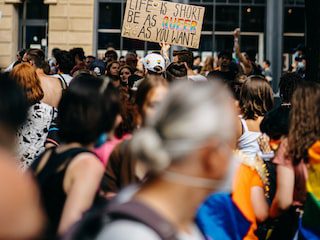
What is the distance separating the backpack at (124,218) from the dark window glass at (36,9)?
850 inches

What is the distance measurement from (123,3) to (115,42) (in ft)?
3.92

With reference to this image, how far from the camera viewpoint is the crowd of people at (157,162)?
2.25 meters

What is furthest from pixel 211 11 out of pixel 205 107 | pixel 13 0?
pixel 205 107

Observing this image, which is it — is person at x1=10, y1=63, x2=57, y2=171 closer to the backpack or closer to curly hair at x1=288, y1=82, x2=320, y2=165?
curly hair at x1=288, y1=82, x2=320, y2=165

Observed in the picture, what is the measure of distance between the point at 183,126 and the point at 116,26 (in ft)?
68.5

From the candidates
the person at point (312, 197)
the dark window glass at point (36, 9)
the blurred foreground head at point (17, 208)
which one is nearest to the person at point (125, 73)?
the person at point (312, 197)

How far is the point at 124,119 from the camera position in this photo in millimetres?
4840

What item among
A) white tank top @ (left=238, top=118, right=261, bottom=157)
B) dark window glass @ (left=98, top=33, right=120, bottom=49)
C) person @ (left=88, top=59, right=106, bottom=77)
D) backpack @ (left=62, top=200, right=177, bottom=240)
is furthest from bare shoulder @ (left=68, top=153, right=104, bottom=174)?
dark window glass @ (left=98, top=33, right=120, bottom=49)

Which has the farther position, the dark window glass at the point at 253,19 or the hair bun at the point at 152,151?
the dark window glass at the point at 253,19

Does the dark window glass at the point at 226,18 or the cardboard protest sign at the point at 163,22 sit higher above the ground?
the dark window glass at the point at 226,18

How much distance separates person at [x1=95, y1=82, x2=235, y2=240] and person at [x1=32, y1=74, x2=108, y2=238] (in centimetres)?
124

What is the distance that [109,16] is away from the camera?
23.0m

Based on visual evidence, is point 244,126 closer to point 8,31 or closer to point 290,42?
point 290,42

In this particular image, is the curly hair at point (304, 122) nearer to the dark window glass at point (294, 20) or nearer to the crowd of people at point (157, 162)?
the crowd of people at point (157, 162)
